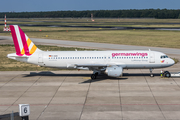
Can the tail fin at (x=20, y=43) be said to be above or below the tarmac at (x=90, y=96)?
above

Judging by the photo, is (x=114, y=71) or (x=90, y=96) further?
(x=114, y=71)

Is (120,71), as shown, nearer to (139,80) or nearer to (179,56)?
(139,80)

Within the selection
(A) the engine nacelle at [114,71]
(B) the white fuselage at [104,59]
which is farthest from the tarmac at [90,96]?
(B) the white fuselage at [104,59]

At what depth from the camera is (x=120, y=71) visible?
36.4 m

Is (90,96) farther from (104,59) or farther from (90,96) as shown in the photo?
(104,59)

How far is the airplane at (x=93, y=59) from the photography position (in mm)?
38000

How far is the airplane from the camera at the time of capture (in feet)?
125

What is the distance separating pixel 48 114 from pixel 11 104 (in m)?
5.28

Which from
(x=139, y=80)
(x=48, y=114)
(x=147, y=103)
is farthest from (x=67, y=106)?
(x=139, y=80)

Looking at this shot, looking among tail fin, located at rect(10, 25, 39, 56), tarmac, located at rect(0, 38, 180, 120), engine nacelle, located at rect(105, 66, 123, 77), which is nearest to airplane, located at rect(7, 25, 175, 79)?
tail fin, located at rect(10, 25, 39, 56)

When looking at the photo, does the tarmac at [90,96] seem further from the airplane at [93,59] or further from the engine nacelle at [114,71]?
the airplane at [93,59]

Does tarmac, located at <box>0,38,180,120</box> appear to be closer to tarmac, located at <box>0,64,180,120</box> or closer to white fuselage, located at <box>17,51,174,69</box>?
tarmac, located at <box>0,64,180,120</box>

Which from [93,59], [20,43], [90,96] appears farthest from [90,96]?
[20,43]

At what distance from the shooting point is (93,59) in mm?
38406
